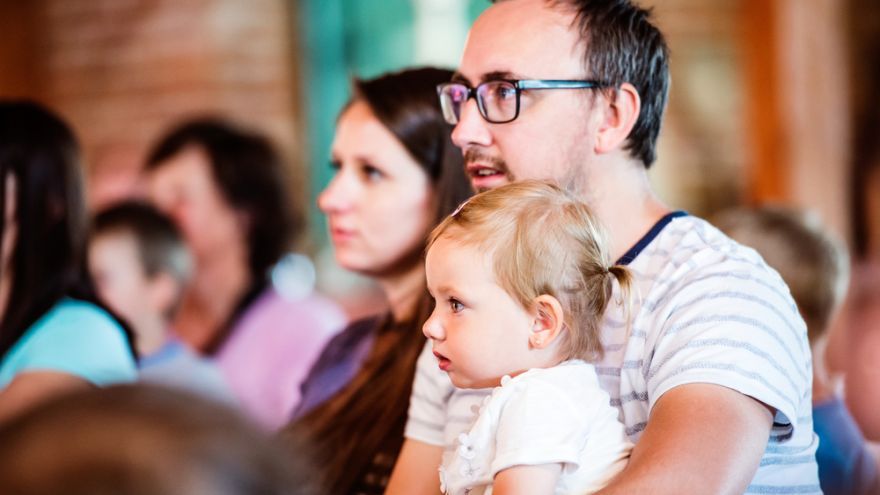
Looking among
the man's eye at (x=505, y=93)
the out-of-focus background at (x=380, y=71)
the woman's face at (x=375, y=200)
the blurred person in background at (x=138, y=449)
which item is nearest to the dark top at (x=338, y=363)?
the woman's face at (x=375, y=200)

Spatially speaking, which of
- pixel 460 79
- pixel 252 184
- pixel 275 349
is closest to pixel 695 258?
pixel 460 79

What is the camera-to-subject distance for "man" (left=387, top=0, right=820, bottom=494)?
1229mm

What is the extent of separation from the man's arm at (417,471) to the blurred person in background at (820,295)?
79cm

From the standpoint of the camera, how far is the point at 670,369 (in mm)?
1282

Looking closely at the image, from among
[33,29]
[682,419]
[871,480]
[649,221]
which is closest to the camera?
Answer: [682,419]

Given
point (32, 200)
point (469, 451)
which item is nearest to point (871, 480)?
point (469, 451)

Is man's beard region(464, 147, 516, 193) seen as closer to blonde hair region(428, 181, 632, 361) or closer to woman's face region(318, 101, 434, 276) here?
→ blonde hair region(428, 181, 632, 361)

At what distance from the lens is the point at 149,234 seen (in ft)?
10.6

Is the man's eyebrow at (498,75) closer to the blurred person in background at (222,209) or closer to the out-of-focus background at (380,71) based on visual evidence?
the blurred person in background at (222,209)

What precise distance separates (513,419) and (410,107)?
1015 millimetres

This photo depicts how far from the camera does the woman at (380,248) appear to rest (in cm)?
192

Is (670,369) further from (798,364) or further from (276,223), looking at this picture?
(276,223)

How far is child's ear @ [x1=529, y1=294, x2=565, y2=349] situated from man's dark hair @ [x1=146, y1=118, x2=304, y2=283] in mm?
2318

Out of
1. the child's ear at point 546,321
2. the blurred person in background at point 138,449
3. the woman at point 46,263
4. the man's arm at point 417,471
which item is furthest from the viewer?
the woman at point 46,263
